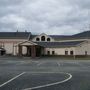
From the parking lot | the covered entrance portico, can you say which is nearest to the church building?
the covered entrance portico

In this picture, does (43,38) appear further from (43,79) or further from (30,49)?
(43,79)

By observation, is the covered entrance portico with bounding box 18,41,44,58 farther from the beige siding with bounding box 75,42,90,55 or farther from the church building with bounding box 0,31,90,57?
the beige siding with bounding box 75,42,90,55

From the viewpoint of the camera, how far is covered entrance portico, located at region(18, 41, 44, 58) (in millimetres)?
67062

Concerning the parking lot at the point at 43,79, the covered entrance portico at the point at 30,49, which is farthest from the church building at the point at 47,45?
the parking lot at the point at 43,79

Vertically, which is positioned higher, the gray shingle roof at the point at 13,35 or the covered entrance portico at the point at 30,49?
the gray shingle roof at the point at 13,35

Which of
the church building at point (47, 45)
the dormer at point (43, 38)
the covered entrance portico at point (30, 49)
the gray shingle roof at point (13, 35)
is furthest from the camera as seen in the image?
the gray shingle roof at point (13, 35)

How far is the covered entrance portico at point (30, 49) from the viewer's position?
67.1 metres

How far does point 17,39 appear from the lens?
92.6 meters

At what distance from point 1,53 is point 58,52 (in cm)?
1935

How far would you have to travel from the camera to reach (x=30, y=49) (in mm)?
79688

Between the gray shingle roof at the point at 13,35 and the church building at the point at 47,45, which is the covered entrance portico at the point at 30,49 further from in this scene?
the gray shingle roof at the point at 13,35

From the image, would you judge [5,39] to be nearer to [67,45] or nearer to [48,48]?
[48,48]

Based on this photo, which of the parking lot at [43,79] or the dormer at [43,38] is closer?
the parking lot at [43,79]

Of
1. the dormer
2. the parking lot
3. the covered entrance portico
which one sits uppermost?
the dormer
